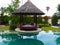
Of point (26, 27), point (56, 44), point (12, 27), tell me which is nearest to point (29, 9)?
point (26, 27)

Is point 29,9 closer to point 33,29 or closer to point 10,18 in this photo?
point 33,29

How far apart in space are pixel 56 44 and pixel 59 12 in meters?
23.0

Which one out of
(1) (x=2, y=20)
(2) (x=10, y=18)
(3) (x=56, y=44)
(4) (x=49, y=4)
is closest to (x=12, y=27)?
(2) (x=10, y=18)

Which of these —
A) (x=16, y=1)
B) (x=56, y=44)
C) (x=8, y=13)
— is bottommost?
(x=56, y=44)

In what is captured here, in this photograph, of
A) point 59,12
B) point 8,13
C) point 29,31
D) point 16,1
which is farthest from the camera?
point 59,12

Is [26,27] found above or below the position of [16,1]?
below

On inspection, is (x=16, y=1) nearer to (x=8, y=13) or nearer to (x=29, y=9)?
(x=8, y=13)

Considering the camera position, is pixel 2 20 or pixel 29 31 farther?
pixel 2 20

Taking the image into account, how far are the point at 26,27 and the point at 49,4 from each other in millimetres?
16159

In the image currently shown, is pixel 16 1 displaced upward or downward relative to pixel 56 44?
upward

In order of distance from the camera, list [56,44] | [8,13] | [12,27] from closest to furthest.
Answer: [56,44] < [12,27] < [8,13]

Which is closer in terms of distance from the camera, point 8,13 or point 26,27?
point 26,27

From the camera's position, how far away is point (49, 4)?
35312 millimetres

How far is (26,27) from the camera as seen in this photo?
20375 mm
